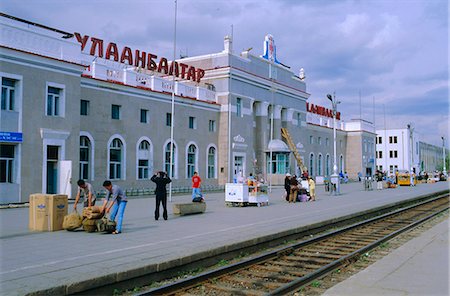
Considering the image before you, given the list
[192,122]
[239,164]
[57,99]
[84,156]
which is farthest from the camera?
[239,164]

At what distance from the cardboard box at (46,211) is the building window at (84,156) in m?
15.3

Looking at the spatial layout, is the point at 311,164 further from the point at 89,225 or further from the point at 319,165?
the point at 89,225

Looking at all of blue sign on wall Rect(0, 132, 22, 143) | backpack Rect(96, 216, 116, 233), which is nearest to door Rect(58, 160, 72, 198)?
blue sign on wall Rect(0, 132, 22, 143)

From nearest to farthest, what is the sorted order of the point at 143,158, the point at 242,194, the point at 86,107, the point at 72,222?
the point at 72,222 → the point at 242,194 → the point at 86,107 → the point at 143,158

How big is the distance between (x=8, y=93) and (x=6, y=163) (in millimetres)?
3468

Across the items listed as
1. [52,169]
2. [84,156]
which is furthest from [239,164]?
[52,169]

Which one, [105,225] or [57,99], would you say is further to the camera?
[57,99]

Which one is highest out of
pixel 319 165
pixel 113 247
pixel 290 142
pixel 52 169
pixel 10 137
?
pixel 290 142

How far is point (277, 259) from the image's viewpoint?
34.6 feet

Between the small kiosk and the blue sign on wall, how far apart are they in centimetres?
1057

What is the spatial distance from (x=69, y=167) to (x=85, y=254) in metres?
15.6

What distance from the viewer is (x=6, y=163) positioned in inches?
865

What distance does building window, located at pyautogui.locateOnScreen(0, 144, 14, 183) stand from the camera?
21828 mm

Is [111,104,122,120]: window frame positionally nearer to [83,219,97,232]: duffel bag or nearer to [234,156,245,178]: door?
[234,156,245,178]: door
